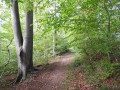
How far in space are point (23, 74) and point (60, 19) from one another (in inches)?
190

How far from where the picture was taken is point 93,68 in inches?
210

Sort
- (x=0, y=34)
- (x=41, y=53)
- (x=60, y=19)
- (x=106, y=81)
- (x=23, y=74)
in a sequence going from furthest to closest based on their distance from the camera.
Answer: (x=41, y=53) < (x=0, y=34) < (x=23, y=74) < (x=106, y=81) < (x=60, y=19)

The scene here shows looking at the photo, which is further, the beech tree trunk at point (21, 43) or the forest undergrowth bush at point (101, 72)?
the beech tree trunk at point (21, 43)

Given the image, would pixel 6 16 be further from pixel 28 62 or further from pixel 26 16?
pixel 28 62

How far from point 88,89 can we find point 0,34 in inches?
319

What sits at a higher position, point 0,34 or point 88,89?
point 0,34

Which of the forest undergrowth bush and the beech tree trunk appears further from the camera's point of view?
the beech tree trunk

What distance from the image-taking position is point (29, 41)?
18.9 feet

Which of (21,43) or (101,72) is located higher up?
(21,43)

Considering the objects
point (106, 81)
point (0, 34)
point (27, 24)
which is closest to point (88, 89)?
point (106, 81)

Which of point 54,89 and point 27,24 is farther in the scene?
point 27,24

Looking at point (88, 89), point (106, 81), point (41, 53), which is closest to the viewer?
point (88, 89)

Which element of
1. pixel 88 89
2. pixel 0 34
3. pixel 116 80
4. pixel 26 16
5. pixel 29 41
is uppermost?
pixel 26 16

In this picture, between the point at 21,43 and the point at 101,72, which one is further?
the point at 21,43
